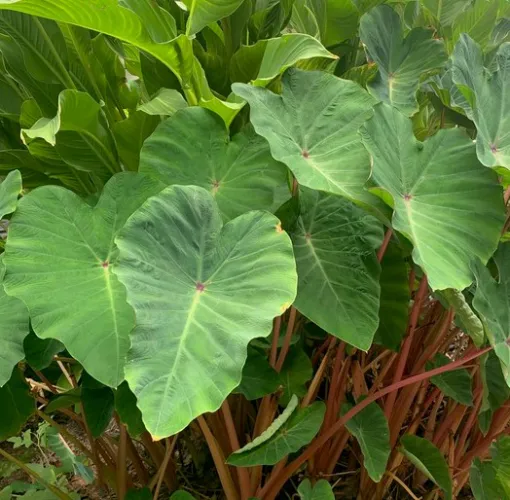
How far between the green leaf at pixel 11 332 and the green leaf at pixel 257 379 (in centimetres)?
30

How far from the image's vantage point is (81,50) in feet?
3.24

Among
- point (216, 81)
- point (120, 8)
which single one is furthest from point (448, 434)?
point (120, 8)

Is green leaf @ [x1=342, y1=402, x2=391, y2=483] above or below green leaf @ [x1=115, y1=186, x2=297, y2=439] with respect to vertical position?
below

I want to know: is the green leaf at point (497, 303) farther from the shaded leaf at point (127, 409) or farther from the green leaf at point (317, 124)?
the shaded leaf at point (127, 409)

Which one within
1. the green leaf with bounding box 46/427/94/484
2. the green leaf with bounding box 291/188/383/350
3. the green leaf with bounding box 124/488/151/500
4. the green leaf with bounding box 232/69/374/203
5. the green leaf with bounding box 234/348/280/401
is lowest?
the green leaf with bounding box 46/427/94/484

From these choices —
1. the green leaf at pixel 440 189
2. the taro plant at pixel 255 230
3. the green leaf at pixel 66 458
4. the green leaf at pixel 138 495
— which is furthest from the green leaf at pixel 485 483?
the green leaf at pixel 66 458

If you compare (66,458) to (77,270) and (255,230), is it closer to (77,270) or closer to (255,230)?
(77,270)

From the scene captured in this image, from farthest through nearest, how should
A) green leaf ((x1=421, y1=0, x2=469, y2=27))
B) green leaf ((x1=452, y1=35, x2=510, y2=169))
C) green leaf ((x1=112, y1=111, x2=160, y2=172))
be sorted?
green leaf ((x1=421, y1=0, x2=469, y2=27)) < green leaf ((x1=112, y1=111, x2=160, y2=172)) < green leaf ((x1=452, y1=35, x2=510, y2=169))

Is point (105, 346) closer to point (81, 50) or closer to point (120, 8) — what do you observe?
point (120, 8)

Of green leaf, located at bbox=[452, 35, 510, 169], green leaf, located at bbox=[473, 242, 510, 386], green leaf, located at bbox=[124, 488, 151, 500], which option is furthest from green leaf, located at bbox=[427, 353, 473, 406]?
green leaf, located at bbox=[124, 488, 151, 500]

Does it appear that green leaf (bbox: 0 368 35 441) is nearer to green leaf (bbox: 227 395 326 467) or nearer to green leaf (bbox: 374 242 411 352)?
green leaf (bbox: 227 395 326 467)

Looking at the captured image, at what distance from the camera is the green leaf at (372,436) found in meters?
0.89

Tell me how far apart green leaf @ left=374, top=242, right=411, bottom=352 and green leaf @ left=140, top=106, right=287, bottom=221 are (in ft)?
0.80

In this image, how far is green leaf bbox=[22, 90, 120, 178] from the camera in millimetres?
797
